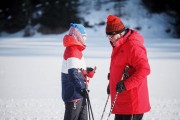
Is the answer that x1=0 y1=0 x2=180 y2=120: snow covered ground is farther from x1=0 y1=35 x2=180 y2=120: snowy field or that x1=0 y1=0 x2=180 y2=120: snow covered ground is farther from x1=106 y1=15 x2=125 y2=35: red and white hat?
x1=106 y1=15 x2=125 y2=35: red and white hat

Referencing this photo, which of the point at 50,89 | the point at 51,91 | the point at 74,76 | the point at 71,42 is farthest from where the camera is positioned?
the point at 50,89

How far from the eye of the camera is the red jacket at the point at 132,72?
2881 millimetres

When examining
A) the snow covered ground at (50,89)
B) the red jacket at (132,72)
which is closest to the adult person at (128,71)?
the red jacket at (132,72)

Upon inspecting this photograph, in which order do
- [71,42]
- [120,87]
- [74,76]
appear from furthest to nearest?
1. [71,42]
2. [74,76]
3. [120,87]

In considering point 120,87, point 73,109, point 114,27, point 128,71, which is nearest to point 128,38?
point 114,27

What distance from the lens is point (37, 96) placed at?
6676mm

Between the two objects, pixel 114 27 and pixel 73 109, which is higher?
pixel 114 27

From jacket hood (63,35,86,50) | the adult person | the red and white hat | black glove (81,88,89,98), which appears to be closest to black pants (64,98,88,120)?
black glove (81,88,89,98)

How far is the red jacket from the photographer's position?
288 centimetres

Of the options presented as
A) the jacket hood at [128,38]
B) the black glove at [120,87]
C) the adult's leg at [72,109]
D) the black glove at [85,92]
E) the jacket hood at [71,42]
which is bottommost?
the adult's leg at [72,109]

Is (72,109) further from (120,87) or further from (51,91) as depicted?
(51,91)

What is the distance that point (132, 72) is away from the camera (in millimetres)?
3047

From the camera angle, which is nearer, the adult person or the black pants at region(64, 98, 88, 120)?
the adult person

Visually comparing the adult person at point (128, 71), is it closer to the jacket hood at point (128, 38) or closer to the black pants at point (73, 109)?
the jacket hood at point (128, 38)
